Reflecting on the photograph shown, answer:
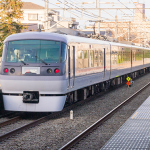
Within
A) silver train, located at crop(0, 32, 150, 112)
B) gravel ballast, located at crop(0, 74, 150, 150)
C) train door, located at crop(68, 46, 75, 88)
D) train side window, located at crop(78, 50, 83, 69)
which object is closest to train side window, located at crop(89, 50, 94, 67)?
train side window, located at crop(78, 50, 83, 69)

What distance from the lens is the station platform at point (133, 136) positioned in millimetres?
7012

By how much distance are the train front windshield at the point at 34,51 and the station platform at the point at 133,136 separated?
2.89 m

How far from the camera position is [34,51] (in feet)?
34.4

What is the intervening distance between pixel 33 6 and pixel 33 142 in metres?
67.0

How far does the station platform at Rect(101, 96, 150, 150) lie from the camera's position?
23.0ft

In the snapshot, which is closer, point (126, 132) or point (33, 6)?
point (126, 132)

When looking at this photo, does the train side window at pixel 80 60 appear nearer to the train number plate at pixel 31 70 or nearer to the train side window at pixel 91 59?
the train side window at pixel 91 59

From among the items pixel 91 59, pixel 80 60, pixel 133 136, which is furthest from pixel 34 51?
pixel 91 59

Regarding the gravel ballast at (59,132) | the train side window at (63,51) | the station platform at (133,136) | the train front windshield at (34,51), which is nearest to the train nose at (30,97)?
the gravel ballast at (59,132)

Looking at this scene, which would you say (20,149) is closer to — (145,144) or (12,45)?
(145,144)

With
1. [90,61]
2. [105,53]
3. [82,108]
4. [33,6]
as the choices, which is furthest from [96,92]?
[33,6]

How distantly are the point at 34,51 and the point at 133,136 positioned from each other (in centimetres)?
412

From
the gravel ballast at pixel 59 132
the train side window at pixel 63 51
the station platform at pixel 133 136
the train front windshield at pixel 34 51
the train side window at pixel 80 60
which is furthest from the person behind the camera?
the train side window at pixel 80 60

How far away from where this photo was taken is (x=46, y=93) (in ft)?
33.5
